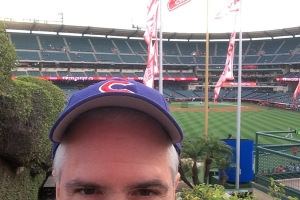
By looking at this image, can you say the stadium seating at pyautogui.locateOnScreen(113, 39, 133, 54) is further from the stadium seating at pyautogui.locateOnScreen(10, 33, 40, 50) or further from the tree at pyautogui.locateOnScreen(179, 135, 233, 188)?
the tree at pyautogui.locateOnScreen(179, 135, 233, 188)

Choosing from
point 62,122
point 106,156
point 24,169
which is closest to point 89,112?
point 62,122

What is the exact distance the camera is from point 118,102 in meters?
1.46

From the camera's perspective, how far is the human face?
4.46 ft

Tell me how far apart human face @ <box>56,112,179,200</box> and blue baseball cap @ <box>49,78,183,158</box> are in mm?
58

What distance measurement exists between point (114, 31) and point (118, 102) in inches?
2208

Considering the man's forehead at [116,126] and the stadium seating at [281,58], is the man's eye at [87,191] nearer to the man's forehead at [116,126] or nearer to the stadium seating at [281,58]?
the man's forehead at [116,126]

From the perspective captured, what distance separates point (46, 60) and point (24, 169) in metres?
43.0

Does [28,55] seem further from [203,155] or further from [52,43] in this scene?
[203,155]

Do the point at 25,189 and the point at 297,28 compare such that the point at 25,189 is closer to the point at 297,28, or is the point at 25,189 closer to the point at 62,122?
the point at 62,122

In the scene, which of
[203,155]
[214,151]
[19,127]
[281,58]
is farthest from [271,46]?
[19,127]

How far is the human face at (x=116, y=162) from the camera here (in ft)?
4.46

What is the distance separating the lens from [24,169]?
29.9ft

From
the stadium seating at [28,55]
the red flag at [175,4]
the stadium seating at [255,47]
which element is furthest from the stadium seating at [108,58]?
the red flag at [175,4]

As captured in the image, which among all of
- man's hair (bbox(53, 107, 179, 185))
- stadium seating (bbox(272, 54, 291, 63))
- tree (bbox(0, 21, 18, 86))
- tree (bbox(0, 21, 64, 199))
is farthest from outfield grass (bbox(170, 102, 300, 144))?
stadium seating (bbox(272, 54, 291, 63))
